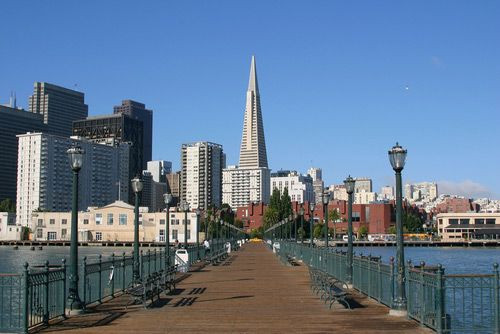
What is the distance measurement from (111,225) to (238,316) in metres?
167

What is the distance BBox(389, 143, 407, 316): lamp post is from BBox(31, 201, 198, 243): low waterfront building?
156497mm

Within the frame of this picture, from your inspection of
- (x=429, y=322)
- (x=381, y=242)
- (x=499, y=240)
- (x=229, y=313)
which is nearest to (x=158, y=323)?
(x=229, y=313)

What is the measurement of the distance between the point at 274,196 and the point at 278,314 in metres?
129

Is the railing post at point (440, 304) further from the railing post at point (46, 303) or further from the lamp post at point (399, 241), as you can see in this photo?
the railing post at point (46, 303)

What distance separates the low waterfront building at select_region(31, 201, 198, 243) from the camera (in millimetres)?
177875

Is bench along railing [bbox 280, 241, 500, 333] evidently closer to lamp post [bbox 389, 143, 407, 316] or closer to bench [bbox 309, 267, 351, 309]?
lamp post [bbox 389, 143, 407, 316]

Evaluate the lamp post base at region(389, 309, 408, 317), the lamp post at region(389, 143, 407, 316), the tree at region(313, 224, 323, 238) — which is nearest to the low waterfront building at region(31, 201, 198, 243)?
the tree at region(313, 224, 323, 238)

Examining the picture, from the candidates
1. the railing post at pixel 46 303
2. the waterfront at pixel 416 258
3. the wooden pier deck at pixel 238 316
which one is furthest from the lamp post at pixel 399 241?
the waterfront at pixel 416 258

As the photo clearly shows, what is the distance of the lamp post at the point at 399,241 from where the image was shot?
55.4 ft

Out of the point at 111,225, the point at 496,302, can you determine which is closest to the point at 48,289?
the point at 496,302

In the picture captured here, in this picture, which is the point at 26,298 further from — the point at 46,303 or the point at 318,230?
the point at 318,230

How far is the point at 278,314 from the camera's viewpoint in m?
17.3

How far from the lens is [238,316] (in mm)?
16906

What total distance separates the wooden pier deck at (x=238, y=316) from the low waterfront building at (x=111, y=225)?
153 metres
